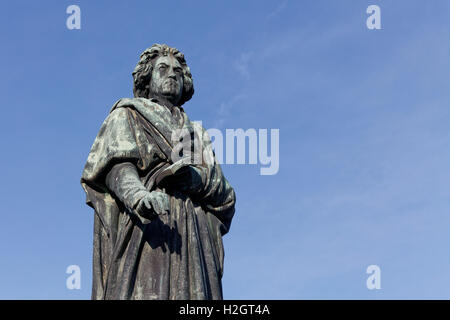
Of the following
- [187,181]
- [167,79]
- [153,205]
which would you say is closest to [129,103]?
[167,79]

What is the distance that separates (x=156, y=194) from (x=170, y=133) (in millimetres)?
1530

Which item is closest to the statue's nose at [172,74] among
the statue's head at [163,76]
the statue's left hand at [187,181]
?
the statue's head at [163,76]

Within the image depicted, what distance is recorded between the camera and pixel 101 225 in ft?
38.5

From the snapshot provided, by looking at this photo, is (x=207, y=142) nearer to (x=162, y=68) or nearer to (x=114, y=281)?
(x=162, y=68)

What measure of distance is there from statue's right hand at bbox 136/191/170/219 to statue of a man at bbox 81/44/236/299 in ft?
0.04

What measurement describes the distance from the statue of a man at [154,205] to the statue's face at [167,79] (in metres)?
0.02

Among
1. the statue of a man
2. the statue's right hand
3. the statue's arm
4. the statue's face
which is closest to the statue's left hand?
the statue of a man

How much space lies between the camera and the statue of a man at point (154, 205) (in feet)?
35.7

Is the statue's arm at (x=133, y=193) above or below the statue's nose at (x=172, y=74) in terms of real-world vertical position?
below

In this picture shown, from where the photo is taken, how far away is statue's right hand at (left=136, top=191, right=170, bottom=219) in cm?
1060

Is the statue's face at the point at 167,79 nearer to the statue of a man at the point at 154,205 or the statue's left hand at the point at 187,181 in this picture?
the statue of a man at the point at 154,205

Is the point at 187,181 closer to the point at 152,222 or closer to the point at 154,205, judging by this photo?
A: the point at 152,222
